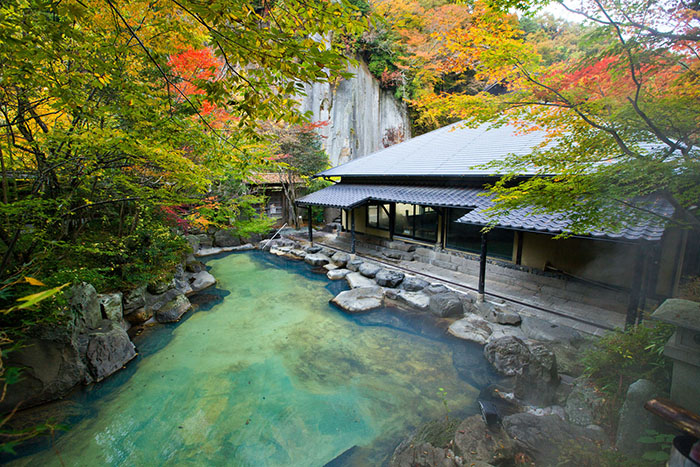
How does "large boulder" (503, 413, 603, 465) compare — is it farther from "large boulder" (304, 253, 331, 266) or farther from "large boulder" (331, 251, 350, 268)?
"large boulder" (304, 253, 331, 266)

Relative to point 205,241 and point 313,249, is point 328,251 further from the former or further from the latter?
point 205,241

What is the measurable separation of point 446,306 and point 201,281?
7.78 metres

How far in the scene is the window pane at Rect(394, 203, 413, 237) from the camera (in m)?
12.4

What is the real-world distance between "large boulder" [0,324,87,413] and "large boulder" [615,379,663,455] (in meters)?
7.67

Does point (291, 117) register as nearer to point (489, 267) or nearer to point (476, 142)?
point (489, 267)

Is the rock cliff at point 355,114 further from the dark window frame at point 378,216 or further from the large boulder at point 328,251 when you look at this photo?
the large boulder at point 328,251

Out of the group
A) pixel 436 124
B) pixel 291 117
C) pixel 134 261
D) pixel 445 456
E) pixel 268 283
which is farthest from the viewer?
pixel 436 124

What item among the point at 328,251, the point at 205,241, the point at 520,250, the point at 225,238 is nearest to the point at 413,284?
the point at 520,250

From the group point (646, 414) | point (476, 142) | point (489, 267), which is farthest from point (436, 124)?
point (646, 414)

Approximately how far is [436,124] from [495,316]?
2098cm

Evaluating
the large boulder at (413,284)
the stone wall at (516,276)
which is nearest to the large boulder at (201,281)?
the stone wall at (516,276)

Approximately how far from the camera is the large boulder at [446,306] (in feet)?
25.2

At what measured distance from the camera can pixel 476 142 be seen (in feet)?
37.1

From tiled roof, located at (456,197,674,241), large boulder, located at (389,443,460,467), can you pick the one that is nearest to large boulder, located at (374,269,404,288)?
tiled roof, located at (456,197,674,241)
